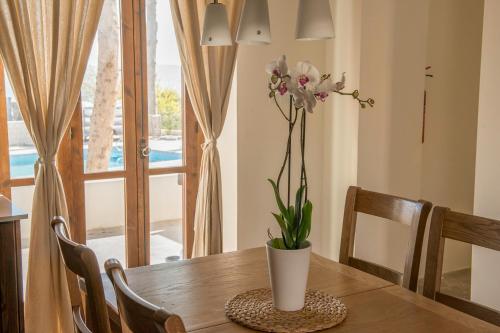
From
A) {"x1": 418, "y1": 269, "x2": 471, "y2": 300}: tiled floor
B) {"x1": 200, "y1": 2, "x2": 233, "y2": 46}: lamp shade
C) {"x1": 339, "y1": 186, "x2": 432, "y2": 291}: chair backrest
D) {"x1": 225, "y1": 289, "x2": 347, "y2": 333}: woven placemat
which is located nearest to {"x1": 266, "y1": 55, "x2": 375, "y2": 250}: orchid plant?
{"x1": 225, "y1": 289, "x2": 347, "y2": 333}: woven placemat

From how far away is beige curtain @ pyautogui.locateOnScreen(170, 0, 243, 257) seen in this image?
3.29 metres

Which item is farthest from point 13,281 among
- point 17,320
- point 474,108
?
point 474,108

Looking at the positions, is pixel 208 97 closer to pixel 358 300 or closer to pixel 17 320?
pixel 17 320

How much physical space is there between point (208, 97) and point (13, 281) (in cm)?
163

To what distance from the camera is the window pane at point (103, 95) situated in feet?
10.5

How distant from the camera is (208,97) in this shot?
133 inches

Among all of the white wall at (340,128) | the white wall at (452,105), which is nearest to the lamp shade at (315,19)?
the white wall at (340,128)

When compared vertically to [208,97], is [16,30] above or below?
above

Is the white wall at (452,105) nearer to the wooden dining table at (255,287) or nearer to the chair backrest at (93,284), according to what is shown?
the wooden dining table at (255,287)

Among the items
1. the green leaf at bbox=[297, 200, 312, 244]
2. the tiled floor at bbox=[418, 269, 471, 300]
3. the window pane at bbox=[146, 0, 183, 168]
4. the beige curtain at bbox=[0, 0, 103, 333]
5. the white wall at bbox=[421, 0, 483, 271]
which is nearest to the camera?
the green leaf at bbox=[297, 200, 312, 244]

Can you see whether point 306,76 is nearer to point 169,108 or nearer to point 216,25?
point 216,25

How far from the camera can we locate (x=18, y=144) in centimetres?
301

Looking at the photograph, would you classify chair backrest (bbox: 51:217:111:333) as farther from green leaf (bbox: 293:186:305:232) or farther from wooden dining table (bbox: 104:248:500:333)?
green leaf (bbox: 293:186:305:232)

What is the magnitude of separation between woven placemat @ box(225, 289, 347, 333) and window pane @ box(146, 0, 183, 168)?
1.88 meters
